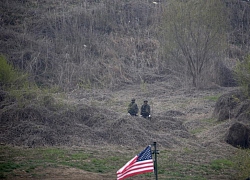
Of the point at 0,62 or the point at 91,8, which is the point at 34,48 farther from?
the point at 0,62

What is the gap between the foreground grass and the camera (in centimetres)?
1438

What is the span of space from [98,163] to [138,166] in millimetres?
4968

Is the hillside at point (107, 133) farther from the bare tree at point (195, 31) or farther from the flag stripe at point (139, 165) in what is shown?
the bare tree at point (195, 31)

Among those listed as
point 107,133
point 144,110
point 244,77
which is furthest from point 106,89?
point 107,133

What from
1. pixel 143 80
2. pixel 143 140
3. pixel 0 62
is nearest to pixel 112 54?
pixel 143 80

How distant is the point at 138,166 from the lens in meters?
10.8

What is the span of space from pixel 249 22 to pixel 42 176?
37839 mm

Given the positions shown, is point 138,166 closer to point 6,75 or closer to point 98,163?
point 98,163

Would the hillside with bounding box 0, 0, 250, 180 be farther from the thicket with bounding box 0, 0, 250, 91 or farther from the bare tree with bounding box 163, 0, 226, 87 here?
the bare tree with bounding box 163, 0, 226, 87

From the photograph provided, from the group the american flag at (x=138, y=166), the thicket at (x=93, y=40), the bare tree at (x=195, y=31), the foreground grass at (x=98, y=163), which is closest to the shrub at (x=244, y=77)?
the foreground grass at (x=98, y=163)

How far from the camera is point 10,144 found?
682 inches

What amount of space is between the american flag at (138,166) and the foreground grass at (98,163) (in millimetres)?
3361

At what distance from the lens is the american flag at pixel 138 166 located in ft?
34.6

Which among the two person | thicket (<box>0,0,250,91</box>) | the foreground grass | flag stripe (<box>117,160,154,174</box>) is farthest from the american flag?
thicket (<box>0,0,250,91</box>)
